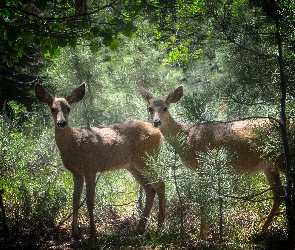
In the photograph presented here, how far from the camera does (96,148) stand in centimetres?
620

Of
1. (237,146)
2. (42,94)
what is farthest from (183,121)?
(42,94)

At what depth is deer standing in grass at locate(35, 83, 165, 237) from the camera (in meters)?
5.98

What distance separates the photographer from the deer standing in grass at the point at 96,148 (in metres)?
5.98

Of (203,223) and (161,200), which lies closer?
(203,223)

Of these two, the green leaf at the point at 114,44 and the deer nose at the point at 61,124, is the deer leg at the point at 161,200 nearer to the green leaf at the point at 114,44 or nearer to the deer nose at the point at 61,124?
the deer nose at the point at 61,124

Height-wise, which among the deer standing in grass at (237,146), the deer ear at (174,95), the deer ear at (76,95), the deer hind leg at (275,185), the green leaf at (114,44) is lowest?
the deer hind leg at (275,185)

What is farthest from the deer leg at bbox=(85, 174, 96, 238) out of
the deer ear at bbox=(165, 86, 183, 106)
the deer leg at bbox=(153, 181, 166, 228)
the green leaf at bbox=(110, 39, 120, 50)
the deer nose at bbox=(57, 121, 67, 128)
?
the green leaf at bbox=(110, 39, 120, 50)

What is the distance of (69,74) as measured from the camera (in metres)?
7.88

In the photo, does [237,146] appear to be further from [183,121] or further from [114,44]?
[114,44]

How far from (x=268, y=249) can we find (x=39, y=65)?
9.15m

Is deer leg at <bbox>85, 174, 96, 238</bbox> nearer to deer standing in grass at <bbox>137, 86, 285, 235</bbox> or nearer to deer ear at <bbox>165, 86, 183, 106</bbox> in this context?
deer standing in grass at <bbox>137, 86, 285, 235</bbox>

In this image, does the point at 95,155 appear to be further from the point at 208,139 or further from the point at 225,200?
the point at 225,200

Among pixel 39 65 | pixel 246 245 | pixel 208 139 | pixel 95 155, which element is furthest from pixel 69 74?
pixel 246 245

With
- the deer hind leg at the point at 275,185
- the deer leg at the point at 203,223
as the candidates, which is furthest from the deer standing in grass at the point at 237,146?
the deer leg at the point at 203,223
